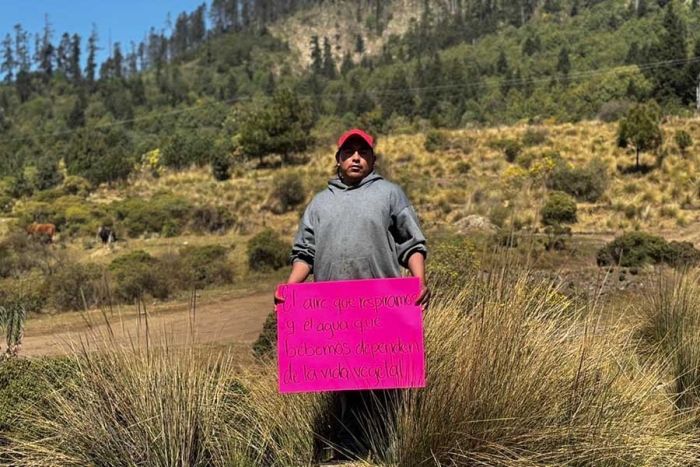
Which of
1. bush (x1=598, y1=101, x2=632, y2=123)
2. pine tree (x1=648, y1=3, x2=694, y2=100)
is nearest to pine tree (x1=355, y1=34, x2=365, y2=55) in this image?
pine tree (x1=648, y1=3, x2=694, y2=100)

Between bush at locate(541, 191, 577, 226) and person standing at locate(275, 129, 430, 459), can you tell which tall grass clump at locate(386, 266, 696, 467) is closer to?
person standing at locate(275, 129, 430, 459)

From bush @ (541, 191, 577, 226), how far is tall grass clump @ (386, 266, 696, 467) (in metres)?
15.3

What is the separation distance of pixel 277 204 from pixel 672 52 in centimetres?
3627

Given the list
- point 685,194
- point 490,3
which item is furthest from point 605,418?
point 490,3

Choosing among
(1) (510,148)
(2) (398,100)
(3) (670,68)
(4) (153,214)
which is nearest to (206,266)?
(4) (153,214)

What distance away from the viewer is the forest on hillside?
39531 mm

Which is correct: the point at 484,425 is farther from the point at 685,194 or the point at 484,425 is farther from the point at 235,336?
the point at 685,194

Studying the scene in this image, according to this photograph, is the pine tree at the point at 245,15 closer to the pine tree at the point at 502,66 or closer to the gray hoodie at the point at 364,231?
the pine tree at the point at 502,66

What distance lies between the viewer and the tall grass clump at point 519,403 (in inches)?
103

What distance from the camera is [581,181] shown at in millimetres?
21406

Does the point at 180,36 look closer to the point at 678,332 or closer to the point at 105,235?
the point at 105,235


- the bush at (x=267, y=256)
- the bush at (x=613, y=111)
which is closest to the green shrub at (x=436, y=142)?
the bush at (x=613, y=111)

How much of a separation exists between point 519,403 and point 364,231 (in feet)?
3.32

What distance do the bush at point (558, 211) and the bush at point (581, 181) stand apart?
2.88m
